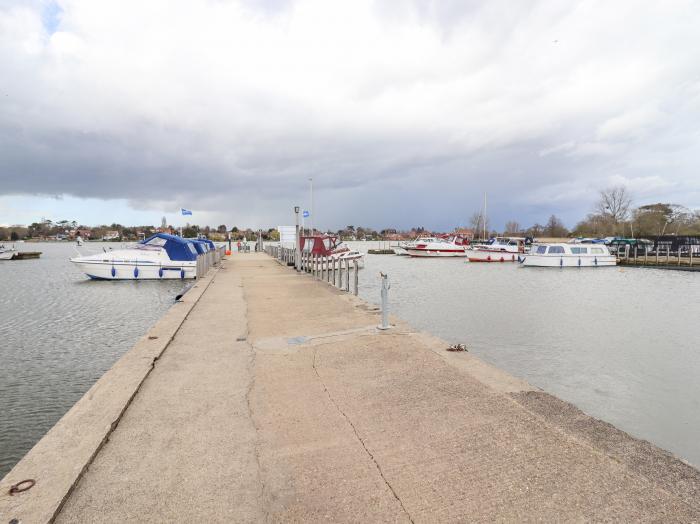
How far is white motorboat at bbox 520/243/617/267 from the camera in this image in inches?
1778

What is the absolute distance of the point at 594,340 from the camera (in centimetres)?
1362

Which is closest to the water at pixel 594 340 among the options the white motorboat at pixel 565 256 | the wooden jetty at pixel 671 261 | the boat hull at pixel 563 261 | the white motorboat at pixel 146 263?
the white motorboat at pixel 146 263

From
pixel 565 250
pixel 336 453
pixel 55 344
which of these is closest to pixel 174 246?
pixel 55 344

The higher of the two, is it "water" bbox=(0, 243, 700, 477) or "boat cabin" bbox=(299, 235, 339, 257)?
"boat cabin" bbox=(299, 235, 339, 257)

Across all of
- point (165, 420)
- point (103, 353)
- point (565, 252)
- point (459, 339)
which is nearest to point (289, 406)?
point (165, 420)

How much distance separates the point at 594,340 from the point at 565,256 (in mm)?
35601

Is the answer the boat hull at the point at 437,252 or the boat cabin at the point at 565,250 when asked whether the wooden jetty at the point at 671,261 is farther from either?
the boat hull at the point at 437,252

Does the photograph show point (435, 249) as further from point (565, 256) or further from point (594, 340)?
point (594, 340)

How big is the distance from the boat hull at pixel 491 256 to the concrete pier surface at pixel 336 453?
51356 millimetres

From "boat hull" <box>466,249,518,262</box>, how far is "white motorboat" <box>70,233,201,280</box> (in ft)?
126

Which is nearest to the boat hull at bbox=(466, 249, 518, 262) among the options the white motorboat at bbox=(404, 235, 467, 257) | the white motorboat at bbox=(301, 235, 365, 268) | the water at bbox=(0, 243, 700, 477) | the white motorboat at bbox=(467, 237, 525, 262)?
the white motorboat at bbox=(467, 237, 525, 262)

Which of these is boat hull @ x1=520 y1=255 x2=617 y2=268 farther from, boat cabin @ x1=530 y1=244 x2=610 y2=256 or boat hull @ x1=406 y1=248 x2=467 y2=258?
boat hull @ x1=406 y1=248 x2=467 y2=258

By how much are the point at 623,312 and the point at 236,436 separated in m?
20.6

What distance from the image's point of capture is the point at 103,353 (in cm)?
1050
